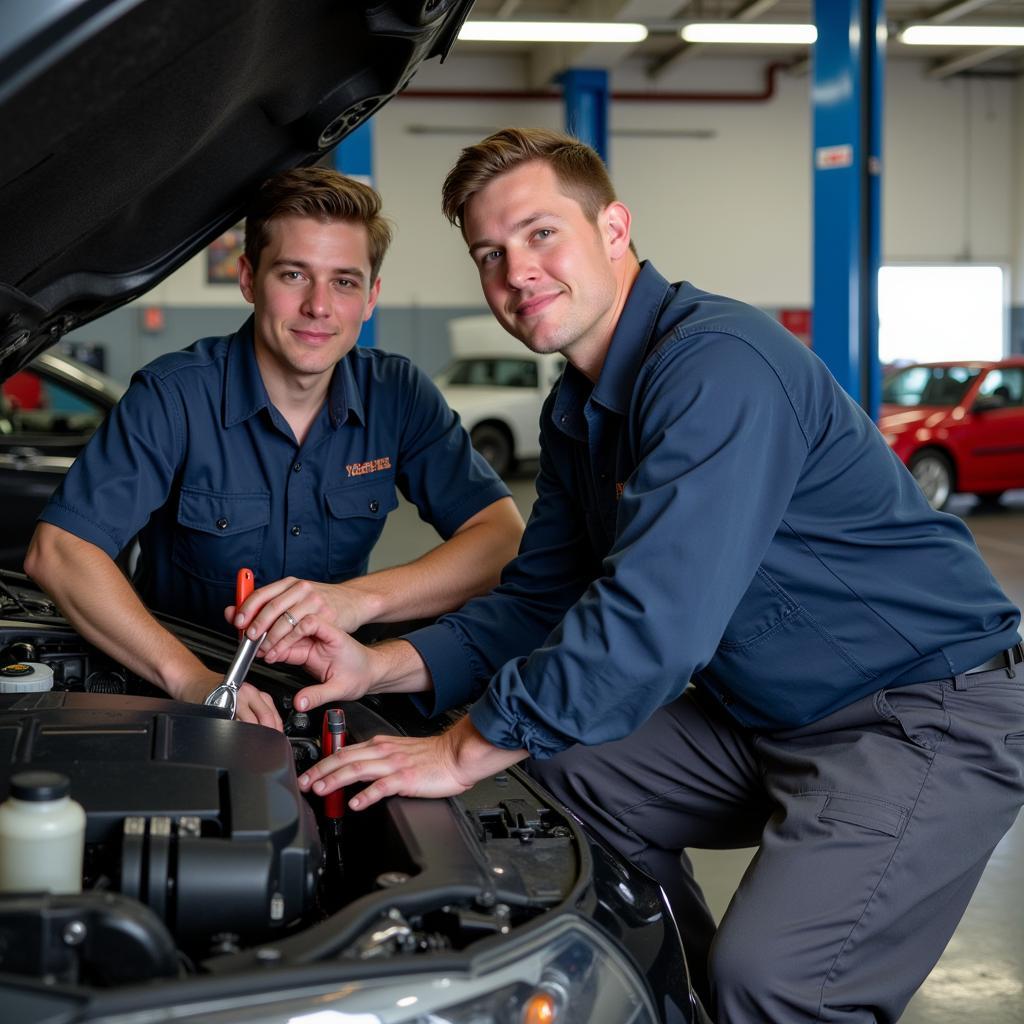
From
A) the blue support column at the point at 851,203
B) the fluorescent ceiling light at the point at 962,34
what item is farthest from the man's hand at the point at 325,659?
the fluorescent ceiling light at the point at 962,34

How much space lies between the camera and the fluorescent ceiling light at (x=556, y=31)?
377 inches

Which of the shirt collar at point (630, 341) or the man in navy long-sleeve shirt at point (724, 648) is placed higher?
the shirt collar at point (630, 341)

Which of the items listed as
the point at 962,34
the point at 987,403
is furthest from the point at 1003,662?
the point at 962,34

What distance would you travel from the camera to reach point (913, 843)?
150 cm

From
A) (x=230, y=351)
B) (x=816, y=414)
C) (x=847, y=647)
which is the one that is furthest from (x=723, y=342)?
(x=230, y=351)

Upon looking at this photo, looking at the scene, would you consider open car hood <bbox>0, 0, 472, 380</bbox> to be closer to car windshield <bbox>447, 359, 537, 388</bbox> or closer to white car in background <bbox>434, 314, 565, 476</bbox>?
white car in background <bbox>434, 314, 565, 476</bbox>

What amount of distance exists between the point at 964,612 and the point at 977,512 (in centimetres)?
750

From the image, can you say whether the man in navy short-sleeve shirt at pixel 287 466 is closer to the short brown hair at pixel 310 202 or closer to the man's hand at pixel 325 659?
the short brown hair at pixel 310 202

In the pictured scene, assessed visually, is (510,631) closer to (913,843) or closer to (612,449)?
(612,449)

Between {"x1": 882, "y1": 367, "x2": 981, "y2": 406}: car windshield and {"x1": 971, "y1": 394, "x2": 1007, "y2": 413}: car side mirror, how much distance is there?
12 cm

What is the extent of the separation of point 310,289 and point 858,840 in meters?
1.25

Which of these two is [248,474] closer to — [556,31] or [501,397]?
[501,397]

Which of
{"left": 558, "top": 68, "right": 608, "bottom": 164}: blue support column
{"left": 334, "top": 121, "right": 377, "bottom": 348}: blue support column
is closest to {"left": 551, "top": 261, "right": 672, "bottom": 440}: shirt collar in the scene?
{"left": 334, "top": 121, "right": 377, "bottom": 348}: blue support column

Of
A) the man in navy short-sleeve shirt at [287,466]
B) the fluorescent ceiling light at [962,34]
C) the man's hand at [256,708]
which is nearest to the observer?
the man's hand at [256,708]
